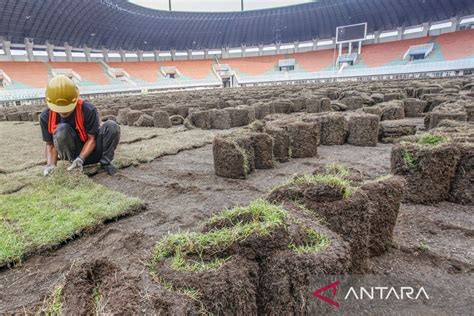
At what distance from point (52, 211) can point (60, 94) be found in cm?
177

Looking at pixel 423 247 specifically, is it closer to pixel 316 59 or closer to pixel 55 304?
pixel 55 304

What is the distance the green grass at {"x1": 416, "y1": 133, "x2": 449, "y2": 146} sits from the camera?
380cm

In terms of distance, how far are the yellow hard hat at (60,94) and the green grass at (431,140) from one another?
5.06 metres

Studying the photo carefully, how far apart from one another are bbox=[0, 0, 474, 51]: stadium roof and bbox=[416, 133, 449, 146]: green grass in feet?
146

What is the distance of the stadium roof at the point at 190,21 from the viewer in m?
38.4

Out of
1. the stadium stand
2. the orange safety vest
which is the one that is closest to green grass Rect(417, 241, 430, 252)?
the orange safety vest

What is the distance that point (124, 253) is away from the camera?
9.16 feet

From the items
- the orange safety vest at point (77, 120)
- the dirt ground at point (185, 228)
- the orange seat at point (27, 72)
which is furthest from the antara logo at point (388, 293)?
the orange seat at point (27, 72)

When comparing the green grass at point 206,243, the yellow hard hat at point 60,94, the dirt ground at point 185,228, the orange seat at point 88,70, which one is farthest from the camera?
the orange seat at point 88,70

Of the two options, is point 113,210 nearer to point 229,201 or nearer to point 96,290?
point 229,201

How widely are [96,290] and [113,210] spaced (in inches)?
89.5

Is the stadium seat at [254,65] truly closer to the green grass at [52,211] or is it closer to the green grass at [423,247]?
the green grass at [52,211]

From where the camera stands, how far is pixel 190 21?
176 feet

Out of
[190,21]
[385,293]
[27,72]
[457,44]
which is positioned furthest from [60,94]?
[190,21]
